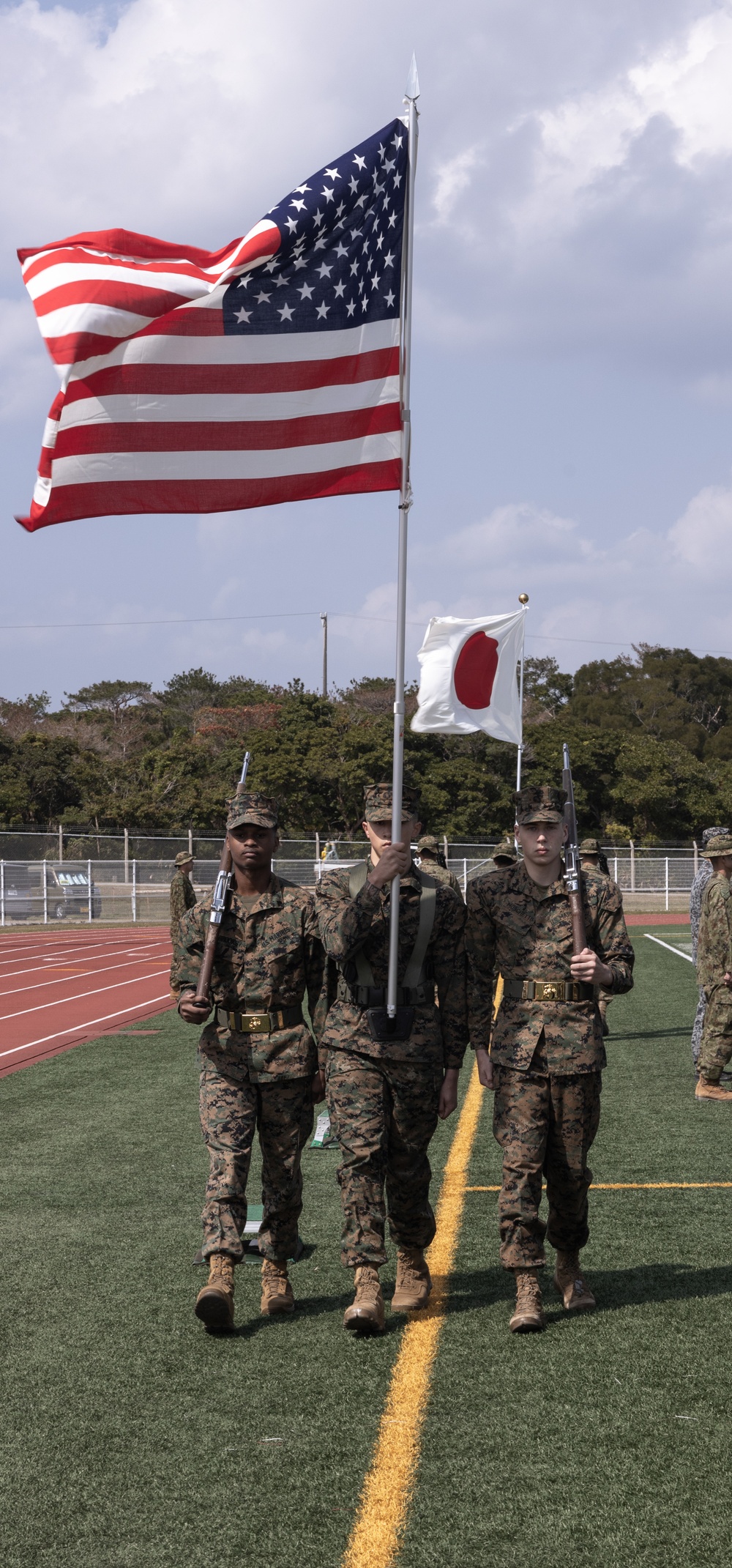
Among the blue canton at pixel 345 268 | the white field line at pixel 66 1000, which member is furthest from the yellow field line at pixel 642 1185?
the white field line at pixel 66 1000

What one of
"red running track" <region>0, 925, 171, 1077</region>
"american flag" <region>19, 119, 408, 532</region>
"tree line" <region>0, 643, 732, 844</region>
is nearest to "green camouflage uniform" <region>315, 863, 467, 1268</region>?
"american flag" <region>19, 119, 408, 532</region>

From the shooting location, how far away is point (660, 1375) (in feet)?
14.9

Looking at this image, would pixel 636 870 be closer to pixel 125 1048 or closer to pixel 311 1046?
pixel 125 1048

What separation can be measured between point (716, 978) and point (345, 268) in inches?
242

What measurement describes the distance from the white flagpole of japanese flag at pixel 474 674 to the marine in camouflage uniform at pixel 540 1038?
9.63 meters

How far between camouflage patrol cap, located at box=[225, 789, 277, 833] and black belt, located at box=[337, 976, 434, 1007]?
2.32ft

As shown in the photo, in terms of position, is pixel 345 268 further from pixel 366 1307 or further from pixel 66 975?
pixel 66 975

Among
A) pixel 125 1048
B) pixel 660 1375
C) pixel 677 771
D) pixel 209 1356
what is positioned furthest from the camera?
pixel 677 771

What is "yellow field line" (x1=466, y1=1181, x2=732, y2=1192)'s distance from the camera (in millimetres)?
7391

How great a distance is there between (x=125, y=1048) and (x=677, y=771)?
42.3 meters

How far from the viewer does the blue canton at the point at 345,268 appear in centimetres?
608

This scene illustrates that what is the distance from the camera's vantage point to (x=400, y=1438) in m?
4.12

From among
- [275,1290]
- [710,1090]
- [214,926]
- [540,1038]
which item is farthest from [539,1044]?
[710,1090]

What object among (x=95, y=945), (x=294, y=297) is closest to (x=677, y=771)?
(x=95, y=945)
